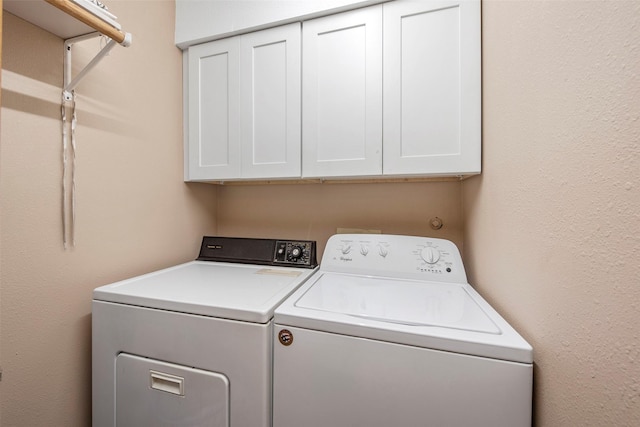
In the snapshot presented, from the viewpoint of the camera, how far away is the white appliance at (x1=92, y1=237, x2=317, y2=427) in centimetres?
77

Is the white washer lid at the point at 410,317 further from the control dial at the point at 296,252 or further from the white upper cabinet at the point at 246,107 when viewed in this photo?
the white upper cabinet at the point at 246,107

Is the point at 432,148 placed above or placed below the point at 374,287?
above

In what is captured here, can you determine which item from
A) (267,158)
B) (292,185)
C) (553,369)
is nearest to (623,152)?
(553,369)

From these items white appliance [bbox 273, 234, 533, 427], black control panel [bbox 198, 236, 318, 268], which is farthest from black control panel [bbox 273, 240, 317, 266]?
white appliance [bbox 273, 234, 533, 427]

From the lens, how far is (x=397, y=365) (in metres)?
0.67

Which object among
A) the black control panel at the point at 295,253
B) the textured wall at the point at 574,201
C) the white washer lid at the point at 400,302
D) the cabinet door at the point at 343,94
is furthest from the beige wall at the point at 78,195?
the textured wall at the point at 574,201

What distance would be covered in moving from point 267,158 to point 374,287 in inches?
32.0

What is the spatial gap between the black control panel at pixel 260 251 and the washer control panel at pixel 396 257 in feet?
0.40

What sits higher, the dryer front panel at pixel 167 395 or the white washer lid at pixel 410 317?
the white washer lid at pixel 410 317

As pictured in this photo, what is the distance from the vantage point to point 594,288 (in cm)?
44

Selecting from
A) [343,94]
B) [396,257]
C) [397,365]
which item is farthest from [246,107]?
[397,365]

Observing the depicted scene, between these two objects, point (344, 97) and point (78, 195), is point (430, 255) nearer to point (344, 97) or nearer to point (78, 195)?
point (344, 97)

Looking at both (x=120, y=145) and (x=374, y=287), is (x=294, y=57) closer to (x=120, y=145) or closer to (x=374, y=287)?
(x=120, y=145)

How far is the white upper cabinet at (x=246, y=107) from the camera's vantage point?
1280 millimetres
